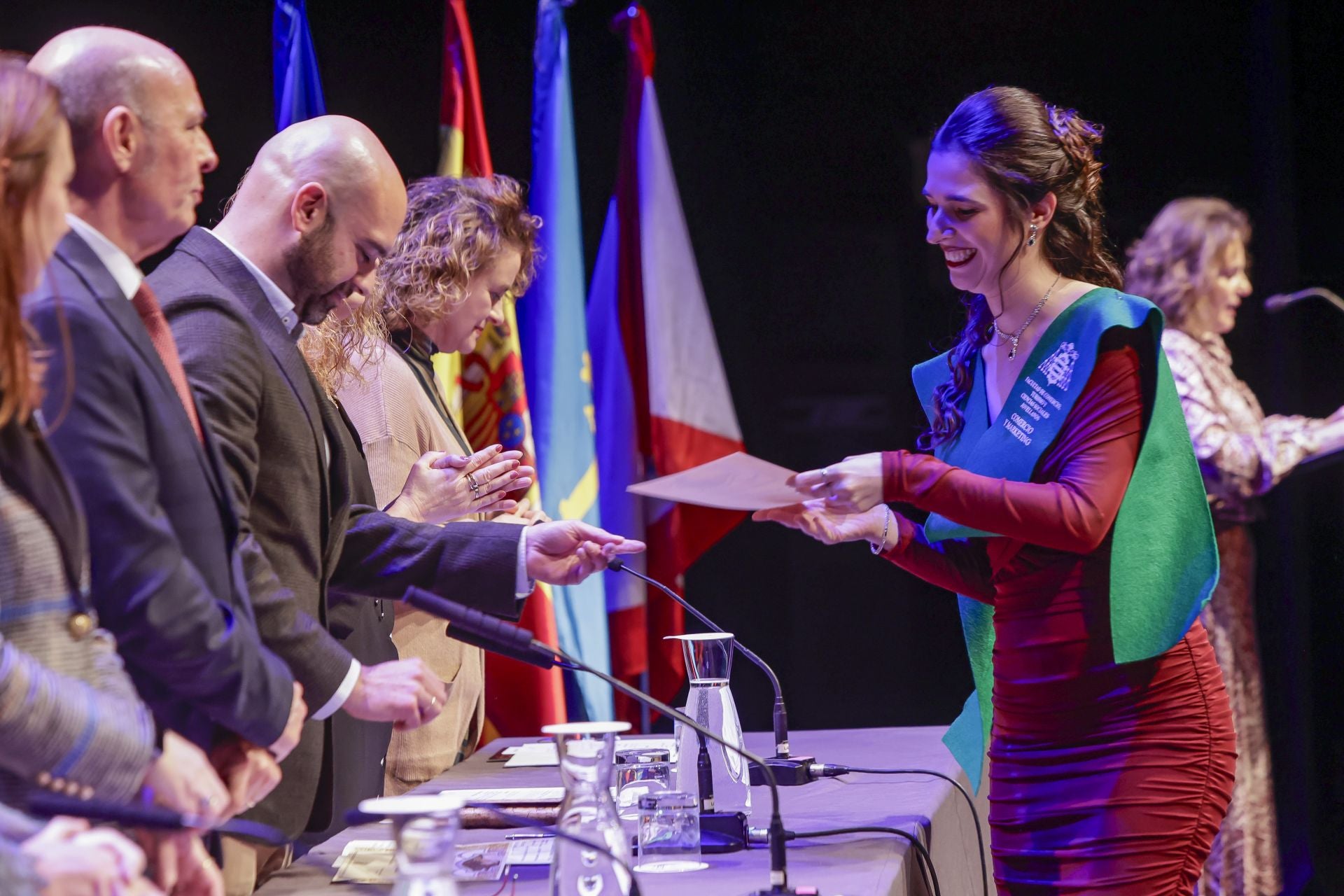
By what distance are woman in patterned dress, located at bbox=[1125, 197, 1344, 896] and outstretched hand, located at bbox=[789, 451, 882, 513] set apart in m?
1.88

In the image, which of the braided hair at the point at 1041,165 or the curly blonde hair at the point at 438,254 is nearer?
the braided hair at the point at 1041,165

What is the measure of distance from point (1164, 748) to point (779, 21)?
2.95 meters

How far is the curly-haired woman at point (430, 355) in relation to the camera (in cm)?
257

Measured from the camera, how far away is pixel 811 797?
1.86 metres

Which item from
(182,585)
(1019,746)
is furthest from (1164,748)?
(182,585)

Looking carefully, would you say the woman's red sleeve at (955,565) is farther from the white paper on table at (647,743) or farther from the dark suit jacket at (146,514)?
the dark suit jacket at (146,514)

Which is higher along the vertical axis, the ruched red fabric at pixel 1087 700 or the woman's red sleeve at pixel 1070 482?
the woman's red sleeve at pixel 1070 482

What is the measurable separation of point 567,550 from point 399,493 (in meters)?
0.68

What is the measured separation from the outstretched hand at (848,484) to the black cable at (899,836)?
17.7 inches

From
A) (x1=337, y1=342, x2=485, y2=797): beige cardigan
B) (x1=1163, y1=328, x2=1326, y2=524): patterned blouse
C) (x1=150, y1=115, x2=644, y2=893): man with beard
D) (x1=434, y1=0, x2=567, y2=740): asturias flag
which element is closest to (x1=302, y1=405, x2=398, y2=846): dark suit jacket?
(x1=150, y1=115, x2=644, y2=893): man with beard

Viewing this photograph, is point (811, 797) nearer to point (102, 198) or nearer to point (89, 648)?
point (89, 648)

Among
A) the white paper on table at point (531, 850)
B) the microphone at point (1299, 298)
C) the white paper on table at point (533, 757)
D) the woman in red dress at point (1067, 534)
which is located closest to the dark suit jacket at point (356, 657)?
the white paper on table at point (533, 757)

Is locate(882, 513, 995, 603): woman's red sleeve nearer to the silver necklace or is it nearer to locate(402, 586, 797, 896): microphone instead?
the silver necklace

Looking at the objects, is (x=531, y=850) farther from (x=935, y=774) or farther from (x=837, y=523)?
(x=837, y=523)
